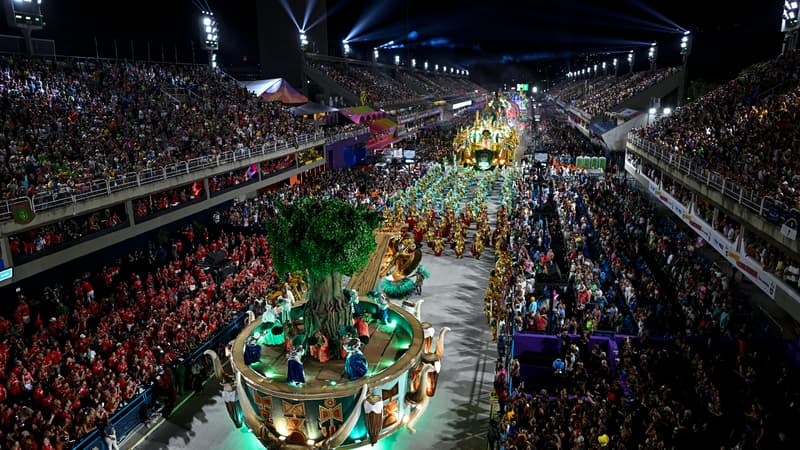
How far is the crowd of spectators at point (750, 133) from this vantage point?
14665 millimetres

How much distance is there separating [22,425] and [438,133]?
57661 mm

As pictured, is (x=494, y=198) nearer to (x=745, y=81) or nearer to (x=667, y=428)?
(x=745, y=81)

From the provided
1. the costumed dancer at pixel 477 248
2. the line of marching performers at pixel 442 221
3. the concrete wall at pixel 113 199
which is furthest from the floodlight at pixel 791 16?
the concrete wall at pixel 113 199

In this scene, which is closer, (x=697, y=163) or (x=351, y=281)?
(x=351, y=281)

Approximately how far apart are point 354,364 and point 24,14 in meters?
23.3

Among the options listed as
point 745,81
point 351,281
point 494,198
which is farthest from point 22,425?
point 745,81

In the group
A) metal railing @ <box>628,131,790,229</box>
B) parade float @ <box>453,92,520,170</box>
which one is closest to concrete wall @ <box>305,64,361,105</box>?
parade float @ <box>453,92,520,170</box>

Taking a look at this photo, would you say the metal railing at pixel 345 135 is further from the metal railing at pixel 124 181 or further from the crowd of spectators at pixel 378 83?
the metal railing at pixel 124 181

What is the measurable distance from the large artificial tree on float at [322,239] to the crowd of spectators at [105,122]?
9.60 meters

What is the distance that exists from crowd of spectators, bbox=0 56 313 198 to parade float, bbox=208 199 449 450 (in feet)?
31.2

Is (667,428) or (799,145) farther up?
(799,145)

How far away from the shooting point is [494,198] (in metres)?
33.7

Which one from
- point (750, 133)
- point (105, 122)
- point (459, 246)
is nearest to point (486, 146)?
point (459, 246)

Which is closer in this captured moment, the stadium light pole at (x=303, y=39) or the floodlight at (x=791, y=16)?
the floodlight at (x=791, y=16)
